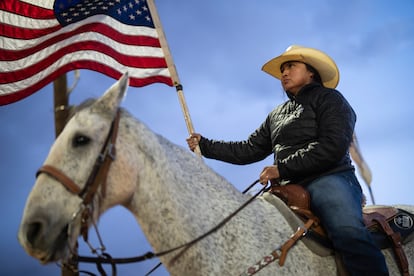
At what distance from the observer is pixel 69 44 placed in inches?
254

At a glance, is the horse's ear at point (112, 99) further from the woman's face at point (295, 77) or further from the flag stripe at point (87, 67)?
the flag stripe at point (87, 67)

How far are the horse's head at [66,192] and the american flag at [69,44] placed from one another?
359cm

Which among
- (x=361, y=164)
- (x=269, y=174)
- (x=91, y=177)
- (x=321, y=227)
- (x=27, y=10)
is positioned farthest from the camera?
(x=361, y=164)

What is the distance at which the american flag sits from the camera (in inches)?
253

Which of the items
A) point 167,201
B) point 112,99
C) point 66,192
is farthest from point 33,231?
point 112,99

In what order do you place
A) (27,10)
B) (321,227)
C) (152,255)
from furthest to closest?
(27,10), (321,227), (152,255)

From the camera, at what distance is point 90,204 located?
2.74 metres

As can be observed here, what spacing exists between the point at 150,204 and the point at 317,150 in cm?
140

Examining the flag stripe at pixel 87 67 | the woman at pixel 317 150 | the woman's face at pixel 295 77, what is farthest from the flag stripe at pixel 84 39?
the woman's face at pixel 295 77

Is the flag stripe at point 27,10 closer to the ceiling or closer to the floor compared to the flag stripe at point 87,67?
closer to the ceiling

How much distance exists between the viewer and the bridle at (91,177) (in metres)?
2.68

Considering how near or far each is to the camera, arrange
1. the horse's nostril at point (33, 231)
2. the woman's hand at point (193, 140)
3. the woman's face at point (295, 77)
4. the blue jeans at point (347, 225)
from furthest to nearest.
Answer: the woman's hand at point (193, 140), the woman's face at point (295, 77), the blue jeans at point (347, 225), the horse's nostril at point (33, 231)

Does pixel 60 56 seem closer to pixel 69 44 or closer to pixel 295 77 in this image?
pixel 69 44

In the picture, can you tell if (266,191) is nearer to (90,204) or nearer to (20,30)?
(90,204)
